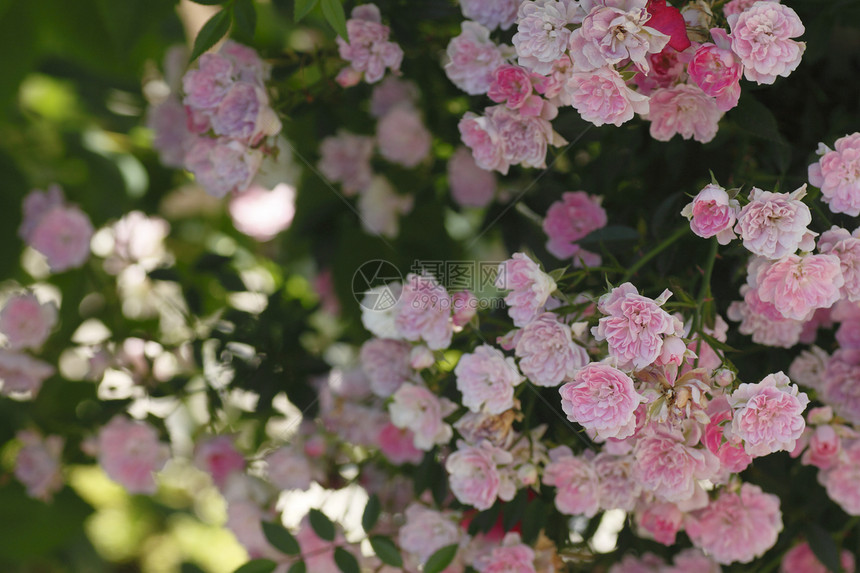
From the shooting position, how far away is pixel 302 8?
1.45ft

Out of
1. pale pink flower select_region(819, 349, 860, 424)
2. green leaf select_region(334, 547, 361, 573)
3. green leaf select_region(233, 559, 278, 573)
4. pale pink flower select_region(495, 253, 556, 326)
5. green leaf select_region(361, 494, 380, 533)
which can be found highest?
pale pink flower select_region(495, 253, 556, 326)

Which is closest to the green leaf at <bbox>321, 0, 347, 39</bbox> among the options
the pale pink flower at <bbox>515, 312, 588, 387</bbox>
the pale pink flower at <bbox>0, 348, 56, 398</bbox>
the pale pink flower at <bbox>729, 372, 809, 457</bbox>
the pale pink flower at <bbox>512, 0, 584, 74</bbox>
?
the pale pink flower at <bbox>512, 0, 584, 74</bbox>

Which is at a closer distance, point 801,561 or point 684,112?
point 684,112

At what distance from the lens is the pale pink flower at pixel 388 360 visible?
0.57m

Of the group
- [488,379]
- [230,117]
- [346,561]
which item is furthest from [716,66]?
[346,561]

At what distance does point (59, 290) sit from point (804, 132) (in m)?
0.87

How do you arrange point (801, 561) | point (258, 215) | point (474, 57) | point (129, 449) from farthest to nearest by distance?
point (258, 215) → point (129, 449) → point (801, 561) → point (474, 57)

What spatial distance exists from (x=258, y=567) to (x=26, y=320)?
40cm

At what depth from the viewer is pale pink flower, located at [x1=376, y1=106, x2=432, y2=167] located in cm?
69

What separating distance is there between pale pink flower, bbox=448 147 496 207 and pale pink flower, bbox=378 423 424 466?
0.73 ft

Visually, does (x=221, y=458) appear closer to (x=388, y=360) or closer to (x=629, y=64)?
(x=388, y=360)

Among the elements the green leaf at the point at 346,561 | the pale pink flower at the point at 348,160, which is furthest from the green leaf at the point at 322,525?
the pale pink flower at the point at 348,160

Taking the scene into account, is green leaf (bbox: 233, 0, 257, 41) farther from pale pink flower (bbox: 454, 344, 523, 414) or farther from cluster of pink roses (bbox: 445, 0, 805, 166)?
pale pink flower (bbox: 454, 344, 523, 414)

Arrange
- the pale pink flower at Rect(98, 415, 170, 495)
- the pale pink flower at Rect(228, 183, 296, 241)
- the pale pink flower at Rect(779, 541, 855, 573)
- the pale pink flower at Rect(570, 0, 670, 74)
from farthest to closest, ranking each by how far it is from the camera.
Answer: the pale pink flower at Rect(228, 183, 296, 241), the pale pink flower at Rect(98, 415, 170, 495), the pale pink flower at Rect(779, 541, 855, 573), the pale pink flower at Rect(570, 0, 670, 74)
